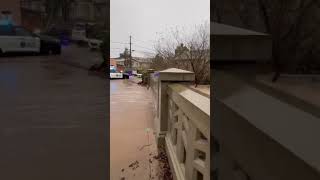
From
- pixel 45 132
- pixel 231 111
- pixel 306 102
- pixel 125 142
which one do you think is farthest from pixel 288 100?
pixel 125 142

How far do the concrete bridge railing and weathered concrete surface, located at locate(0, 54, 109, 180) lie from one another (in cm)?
42

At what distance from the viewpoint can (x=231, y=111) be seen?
883mm

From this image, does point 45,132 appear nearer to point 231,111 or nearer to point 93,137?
point 93,137

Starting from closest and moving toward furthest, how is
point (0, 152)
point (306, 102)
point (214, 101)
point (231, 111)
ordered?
point (306, 102)
point (231, 111)
point (214, 101)
point (0, 152)

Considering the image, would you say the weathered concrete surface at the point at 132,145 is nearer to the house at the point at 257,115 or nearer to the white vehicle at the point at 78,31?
the white vehicle at the point at 78,31

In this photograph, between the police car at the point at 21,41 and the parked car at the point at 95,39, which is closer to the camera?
the police car at the point at 21,41

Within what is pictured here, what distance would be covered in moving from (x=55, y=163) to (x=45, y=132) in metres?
0.13

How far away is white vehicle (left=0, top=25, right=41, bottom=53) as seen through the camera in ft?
3.52

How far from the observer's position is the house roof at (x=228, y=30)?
761 mm

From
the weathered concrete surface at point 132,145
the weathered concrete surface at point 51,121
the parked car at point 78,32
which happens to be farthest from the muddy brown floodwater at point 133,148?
the parked car at point 78,32

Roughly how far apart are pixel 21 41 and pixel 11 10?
0.10 metres

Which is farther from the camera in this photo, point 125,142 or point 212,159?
point 125,142

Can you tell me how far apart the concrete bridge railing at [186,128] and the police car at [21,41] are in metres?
0.63

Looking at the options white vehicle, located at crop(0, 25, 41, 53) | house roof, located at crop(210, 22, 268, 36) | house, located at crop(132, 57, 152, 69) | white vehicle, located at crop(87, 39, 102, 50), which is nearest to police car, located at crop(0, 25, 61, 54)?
white vehicle, located at crop(0, 25, 41, 53)
